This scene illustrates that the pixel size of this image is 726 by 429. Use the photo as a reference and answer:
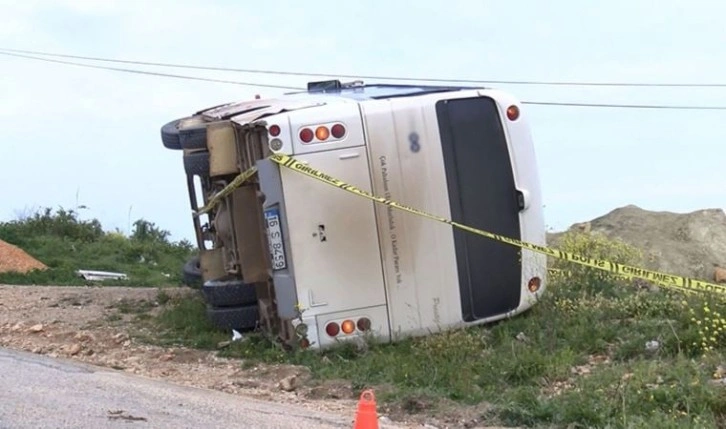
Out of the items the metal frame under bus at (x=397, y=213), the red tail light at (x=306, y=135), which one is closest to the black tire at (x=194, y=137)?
the metal frame under bus at (x=397, y=213)

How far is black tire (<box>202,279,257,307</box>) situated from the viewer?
8.29m

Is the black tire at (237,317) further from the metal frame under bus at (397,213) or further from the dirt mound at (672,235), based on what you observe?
the dirt mound at (672,235)

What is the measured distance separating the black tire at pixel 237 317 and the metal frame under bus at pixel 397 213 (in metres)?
0.50

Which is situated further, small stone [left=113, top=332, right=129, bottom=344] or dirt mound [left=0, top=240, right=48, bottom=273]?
dirt mound [left=0, top=240, right=48, bottom=273]

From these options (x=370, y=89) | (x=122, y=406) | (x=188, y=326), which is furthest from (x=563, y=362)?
(x=188, y=326)

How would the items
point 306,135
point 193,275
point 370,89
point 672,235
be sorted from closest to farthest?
point 306,135, point 370,89, point 193,275, point 672,235

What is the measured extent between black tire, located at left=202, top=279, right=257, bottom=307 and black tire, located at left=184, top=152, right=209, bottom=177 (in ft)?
3.26

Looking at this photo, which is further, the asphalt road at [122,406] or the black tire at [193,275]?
the black tire at [193,275]

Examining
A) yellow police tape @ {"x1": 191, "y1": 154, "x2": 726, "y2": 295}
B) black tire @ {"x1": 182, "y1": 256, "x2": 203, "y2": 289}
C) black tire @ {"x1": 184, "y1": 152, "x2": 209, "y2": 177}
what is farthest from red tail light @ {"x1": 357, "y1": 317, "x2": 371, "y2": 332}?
black tire @ {"x1": 182, "y1": 256, "x2": 203, "y2": 289}

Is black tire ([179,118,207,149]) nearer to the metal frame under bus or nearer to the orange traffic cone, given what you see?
the metal frame under bus

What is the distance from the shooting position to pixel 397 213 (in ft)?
24.6

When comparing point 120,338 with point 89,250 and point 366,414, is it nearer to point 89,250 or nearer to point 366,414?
point 366,414

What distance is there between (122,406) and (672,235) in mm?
9825

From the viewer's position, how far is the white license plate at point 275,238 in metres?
7.46
